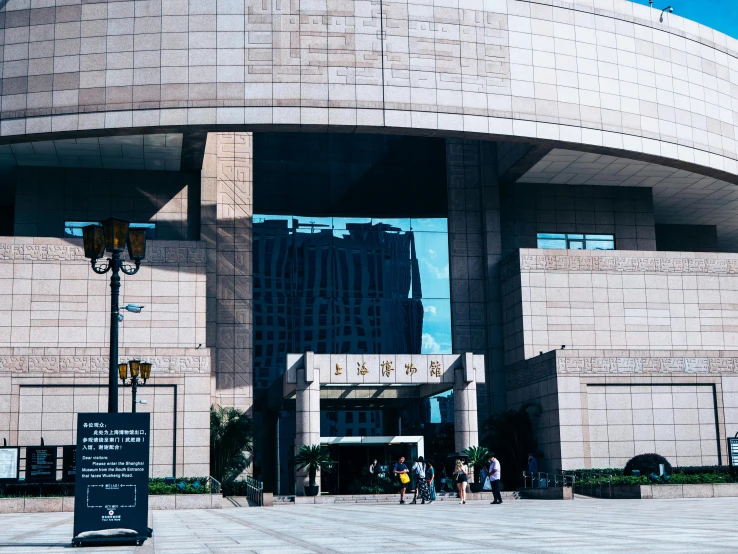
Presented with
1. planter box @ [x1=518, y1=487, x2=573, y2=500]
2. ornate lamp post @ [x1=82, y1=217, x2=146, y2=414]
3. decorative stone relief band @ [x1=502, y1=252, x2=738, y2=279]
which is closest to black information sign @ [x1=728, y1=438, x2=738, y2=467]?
planter box @ [x1=518, y1=487, x2=573, y2=500]

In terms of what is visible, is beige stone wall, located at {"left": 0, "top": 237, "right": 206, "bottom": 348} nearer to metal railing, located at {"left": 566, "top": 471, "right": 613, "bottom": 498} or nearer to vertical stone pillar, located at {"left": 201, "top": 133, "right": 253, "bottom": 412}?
vertical stone pillar, located at {"left": 201, "top": 133, "right": 253, "bottom": 412}

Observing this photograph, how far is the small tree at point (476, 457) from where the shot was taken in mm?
33969

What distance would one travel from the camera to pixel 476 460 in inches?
1337

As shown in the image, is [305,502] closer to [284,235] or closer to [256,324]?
[256,324]

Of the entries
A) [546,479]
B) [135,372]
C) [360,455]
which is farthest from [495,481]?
[360,455]

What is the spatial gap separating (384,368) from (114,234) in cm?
2047

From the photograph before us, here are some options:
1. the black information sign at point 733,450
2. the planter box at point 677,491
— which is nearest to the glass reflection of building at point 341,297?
the planter box at point 677,491

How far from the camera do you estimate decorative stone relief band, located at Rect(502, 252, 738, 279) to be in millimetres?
39812

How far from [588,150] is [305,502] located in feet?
56.2

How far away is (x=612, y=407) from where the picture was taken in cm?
3644

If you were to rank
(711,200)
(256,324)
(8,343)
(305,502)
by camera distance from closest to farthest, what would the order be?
(305,502) < (8,343) < (256,324) < (711,200)

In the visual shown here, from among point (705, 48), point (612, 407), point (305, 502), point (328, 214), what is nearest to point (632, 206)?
point (705, 48)

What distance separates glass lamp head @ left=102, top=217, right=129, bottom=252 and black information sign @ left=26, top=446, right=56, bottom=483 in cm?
1551

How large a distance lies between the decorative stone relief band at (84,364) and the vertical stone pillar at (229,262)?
454 cm
